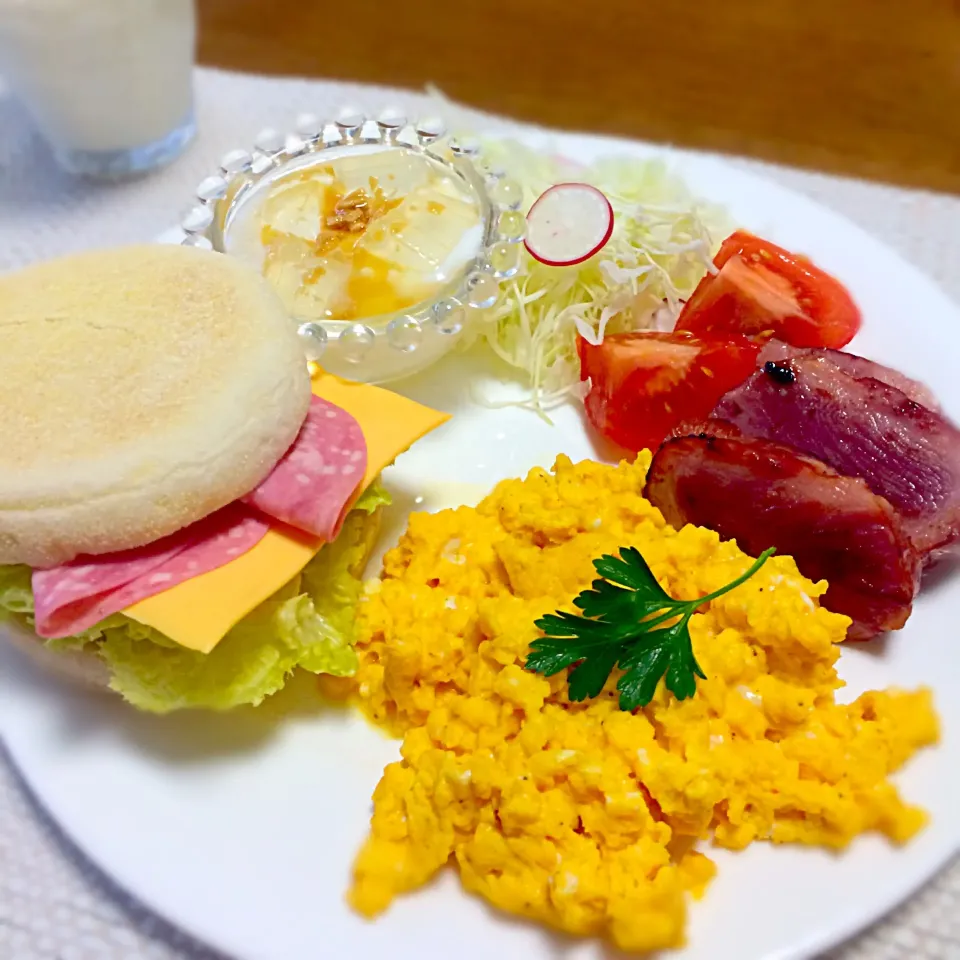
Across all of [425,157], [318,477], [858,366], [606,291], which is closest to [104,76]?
[425,157]

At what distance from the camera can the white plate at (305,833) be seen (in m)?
1.55

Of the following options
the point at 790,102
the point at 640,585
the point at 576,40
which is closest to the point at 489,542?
the point at 640,585

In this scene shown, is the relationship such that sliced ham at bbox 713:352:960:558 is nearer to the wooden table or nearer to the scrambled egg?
the scrambled egg

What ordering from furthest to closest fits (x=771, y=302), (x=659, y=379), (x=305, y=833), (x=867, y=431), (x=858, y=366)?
(x=771, y=302) → (x=659, y=379) → (x=858, y=366) → (x=867, y=431) → (x=305, y=833)

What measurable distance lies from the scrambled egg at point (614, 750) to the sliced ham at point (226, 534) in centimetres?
31

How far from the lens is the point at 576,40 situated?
452 cm

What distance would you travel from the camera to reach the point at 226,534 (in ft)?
5.97

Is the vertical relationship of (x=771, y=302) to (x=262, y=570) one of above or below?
above

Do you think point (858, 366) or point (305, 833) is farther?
point (858, 366)

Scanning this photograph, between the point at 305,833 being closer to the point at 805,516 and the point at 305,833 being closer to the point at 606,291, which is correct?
the point at 805,516

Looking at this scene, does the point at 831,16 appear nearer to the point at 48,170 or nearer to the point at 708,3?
the point at 708,3

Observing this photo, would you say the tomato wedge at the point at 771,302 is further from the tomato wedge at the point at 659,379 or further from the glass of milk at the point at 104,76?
the glass of milk at the point at 104,76

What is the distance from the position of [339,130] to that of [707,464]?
1.66 meters

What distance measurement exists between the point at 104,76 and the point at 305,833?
288 centimetres
